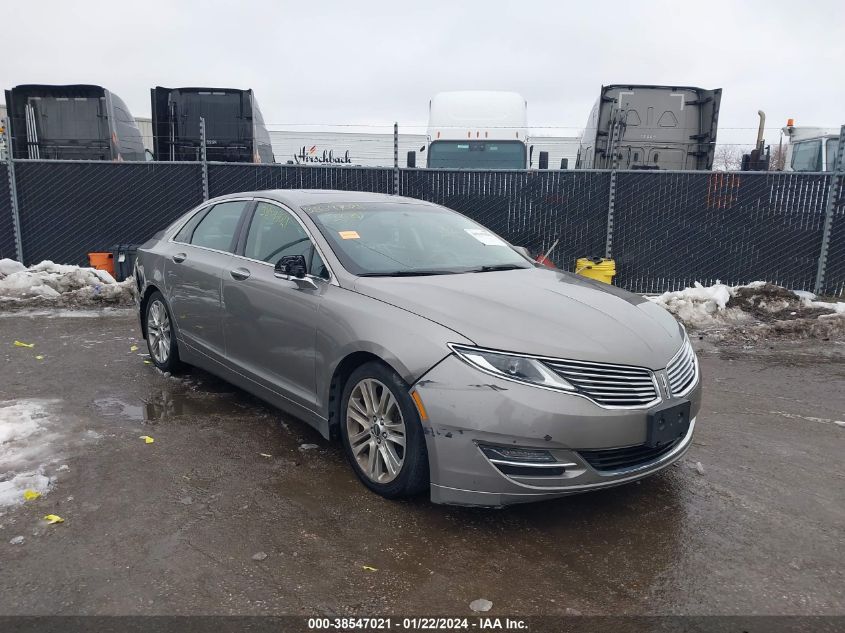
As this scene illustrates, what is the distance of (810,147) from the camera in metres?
13.1

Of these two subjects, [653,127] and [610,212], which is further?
[653,127]

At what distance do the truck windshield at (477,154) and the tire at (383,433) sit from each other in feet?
27.3

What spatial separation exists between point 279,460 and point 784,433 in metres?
3.47

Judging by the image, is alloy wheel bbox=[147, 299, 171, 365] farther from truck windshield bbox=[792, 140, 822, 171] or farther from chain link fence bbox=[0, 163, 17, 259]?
truck windshield bbox=[792, 140, 822, 171]

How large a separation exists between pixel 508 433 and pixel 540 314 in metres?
0.69

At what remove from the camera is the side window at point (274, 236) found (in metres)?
4.19

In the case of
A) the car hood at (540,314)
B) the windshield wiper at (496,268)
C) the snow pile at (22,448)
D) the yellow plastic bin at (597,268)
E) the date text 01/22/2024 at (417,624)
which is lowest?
the date text 01/22/2024 at (417,624)

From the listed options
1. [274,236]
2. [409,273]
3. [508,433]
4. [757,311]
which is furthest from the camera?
[757,311]

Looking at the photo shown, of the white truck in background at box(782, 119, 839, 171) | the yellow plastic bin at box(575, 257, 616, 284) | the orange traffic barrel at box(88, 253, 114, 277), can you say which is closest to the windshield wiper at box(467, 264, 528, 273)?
the yellow plastic bin at box(575, 257, 616, 284)

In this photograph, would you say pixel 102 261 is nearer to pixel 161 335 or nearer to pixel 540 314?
pixel 161 335

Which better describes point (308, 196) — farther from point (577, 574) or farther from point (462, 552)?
point (577, 574)

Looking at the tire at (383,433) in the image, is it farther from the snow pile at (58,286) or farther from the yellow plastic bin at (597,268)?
the snow pile at (58,286)

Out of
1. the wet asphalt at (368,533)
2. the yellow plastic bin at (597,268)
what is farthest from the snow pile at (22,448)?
the yellow plastic bin at (597,268)

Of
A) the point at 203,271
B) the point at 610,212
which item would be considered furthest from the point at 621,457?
the point at 610,212
